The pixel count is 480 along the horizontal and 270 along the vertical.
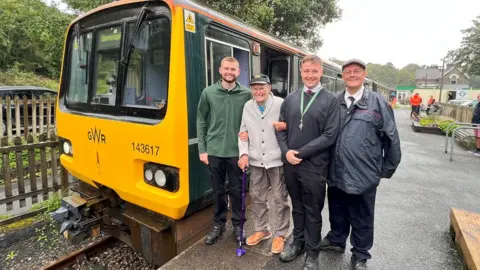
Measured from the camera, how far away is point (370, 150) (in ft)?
8.06

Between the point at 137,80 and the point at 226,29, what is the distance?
1.09 m

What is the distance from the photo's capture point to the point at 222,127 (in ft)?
9.41

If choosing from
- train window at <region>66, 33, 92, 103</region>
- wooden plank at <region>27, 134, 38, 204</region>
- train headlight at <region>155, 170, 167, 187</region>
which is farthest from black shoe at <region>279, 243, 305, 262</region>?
wooden plank at <region>27, 134, 38, 204</region>

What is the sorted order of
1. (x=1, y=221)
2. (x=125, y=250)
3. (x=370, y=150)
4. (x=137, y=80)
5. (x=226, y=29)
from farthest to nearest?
1. (x=1, y=221)
2. (x=125, y=250)
3. (x=226, y=29)
4. (x=137, y=80)
5. (x=370, y=150)

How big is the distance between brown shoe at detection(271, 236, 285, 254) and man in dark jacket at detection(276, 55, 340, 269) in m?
0.28

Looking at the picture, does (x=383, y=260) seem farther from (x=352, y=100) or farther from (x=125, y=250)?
(x=125, y=250)

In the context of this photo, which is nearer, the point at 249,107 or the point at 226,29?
the point at 249,107

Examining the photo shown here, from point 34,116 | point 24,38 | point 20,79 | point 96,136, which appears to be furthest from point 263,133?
point 24,38

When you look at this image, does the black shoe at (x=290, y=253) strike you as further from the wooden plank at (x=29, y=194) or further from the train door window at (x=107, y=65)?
the wooden plank at (x=29, y=194)

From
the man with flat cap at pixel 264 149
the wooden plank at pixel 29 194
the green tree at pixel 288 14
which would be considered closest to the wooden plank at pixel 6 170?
the wooden plank at pixel 29 194

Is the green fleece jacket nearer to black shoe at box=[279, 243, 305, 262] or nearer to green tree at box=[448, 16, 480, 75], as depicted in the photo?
black shoe at box=[279, 243, 305, 262]

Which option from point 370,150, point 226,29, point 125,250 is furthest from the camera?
point 125,250

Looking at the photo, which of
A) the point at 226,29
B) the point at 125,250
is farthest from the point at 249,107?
the point at 125,250

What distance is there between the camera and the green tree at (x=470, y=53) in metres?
40.6
